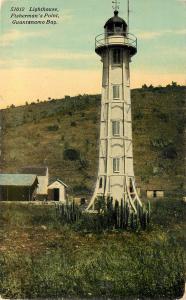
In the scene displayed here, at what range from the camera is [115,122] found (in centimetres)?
1948

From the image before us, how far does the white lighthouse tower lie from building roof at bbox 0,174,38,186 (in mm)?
2984

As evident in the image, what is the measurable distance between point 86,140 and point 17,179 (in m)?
8.47

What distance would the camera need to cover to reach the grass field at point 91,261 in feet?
45.6

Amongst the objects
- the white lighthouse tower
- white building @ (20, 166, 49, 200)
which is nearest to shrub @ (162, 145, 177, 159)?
the white lighthouse tower

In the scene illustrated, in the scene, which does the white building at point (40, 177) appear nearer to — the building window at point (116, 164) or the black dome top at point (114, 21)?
the building window at point (116, 164)

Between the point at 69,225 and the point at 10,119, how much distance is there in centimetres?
460

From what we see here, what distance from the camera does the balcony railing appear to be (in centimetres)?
1778

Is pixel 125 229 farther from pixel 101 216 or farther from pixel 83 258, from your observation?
pixel 83 258

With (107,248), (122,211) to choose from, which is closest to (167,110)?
(122,211)

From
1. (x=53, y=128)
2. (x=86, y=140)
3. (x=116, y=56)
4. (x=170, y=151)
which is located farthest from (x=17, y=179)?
(x=53, y=128)

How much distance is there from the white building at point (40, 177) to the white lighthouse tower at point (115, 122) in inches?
112

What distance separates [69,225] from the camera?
55.4 ft

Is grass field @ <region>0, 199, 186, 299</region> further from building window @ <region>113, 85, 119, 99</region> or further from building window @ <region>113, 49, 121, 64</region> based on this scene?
building window @ <region>113, 49, 121, 64</region>

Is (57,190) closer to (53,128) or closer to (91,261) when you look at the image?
(91,261)
